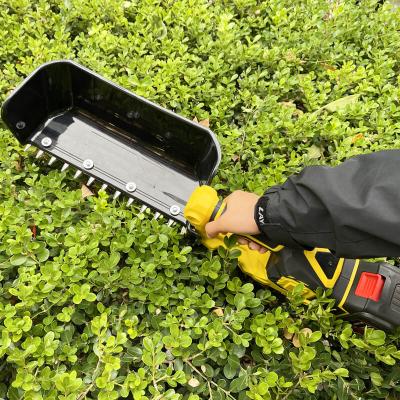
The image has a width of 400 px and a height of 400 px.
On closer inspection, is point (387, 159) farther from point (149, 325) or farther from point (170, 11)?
point (170, 11)

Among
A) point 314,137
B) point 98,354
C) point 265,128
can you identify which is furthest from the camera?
point 314,137

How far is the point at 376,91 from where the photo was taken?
221cm

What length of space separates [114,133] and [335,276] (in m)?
1.13

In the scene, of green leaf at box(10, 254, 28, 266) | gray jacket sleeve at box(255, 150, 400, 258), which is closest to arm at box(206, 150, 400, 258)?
gray jacket sleeve at box(255, 150, 400, 258)

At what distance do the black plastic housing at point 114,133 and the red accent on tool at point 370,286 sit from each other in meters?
0.70

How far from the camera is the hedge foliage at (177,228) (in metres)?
1.36

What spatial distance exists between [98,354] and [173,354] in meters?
0.25

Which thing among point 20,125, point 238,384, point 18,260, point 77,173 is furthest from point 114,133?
point 238,384

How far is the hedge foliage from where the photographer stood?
53.6 inches

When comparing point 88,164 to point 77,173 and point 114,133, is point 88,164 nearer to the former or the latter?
point 77,173

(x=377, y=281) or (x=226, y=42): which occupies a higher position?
(x=226, y=42)

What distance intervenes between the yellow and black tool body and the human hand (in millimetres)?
35


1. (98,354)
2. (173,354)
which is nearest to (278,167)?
(173,354)

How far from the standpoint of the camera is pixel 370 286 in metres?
1.47
